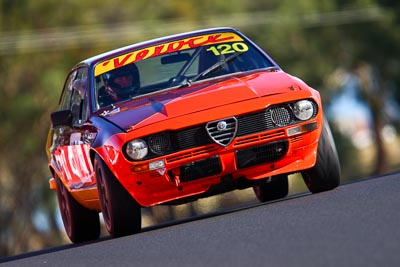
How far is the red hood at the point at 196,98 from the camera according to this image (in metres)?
10.4

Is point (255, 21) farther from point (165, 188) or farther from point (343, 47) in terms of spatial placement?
point (165, 188)

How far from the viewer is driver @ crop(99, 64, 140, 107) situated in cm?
1152

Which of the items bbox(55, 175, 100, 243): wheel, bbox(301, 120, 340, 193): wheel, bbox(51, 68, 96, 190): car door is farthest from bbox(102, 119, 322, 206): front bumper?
bbox(55, 175, 100, 243): wheel

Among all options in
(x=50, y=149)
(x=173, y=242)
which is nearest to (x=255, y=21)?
(x=50, y=149)

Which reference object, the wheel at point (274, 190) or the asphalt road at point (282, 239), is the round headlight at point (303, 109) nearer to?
the asphalt road at point (282, 239)

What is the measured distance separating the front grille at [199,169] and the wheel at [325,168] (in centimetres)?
98

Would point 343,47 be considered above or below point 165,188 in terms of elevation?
below

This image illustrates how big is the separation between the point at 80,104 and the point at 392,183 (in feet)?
9.82

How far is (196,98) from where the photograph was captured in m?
10.6

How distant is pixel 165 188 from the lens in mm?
10477

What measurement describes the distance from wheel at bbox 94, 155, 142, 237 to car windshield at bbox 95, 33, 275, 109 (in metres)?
1.03

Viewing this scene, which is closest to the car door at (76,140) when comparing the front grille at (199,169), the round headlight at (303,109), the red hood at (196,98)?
the red hood at (196,98)

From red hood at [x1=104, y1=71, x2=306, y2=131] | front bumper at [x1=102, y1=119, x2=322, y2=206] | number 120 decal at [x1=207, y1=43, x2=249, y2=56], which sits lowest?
front bumper at [x1=102, y1=119, x2=322, y2=206]

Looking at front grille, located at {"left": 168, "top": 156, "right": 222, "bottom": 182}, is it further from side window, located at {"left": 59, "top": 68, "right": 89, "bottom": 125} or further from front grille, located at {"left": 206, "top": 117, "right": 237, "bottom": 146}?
side window, located at {"left": 59, "top": 68, "right": 89, "bottom": 125}
